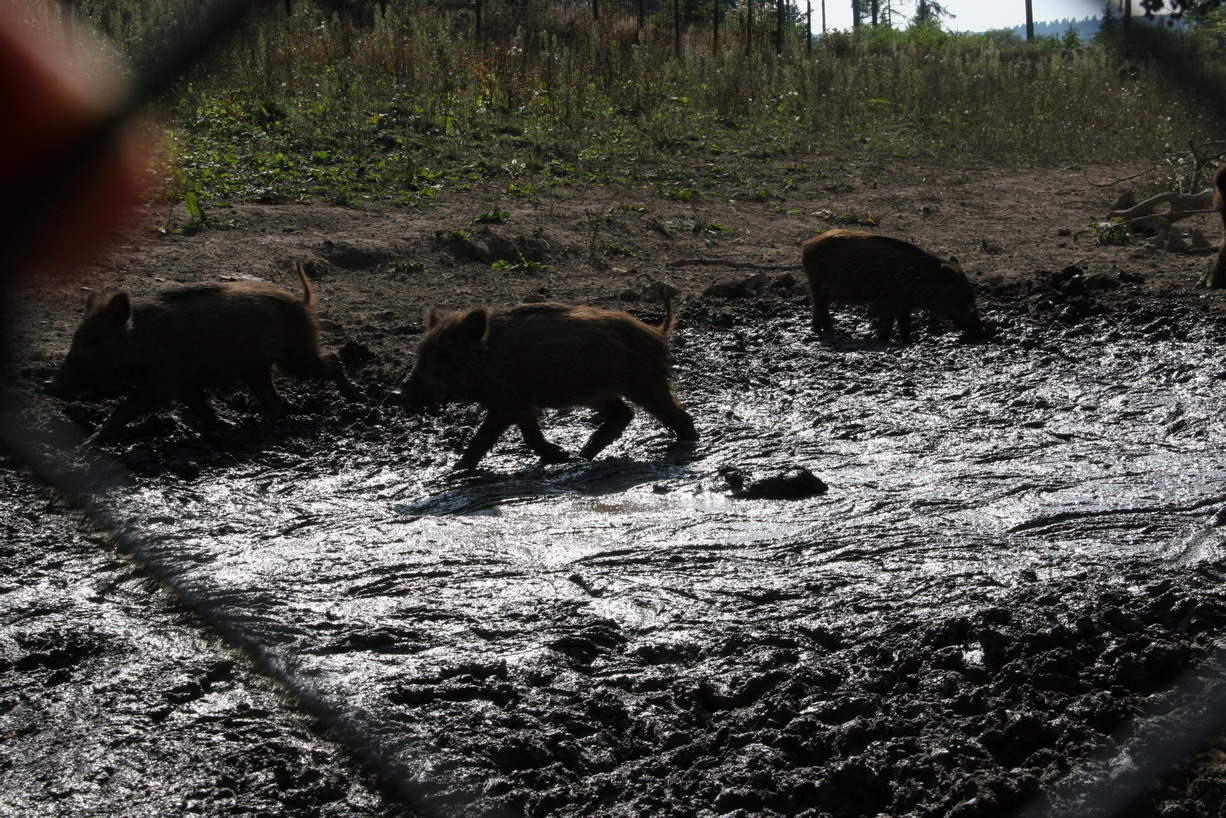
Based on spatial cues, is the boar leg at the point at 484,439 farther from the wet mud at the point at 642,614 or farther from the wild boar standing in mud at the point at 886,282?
the wild boar standing in mud at the point at 886,282

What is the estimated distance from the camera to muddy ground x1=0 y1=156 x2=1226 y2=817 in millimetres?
3287

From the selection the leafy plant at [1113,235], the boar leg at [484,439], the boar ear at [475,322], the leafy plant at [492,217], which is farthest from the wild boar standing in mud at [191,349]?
the leafy plant at [1113,235]

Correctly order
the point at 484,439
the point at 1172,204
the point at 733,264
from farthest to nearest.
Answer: the point at 1172,204, the point at 733,264, the point at 484,439

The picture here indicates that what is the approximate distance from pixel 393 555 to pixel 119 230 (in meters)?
6.59

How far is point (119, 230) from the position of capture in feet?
33.3

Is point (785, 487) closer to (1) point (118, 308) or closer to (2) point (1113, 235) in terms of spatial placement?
(1) point (118, 308)

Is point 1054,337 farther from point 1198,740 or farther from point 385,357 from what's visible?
point 1198,740

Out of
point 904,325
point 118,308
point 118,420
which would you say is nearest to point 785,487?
point 118,420

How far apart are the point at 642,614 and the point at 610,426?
107 inches

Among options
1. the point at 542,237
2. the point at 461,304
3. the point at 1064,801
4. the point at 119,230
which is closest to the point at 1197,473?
the point at 1064,801

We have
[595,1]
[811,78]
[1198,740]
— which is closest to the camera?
[1198,740]

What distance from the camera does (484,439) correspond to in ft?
21.2

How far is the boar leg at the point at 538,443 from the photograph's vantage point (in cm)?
665

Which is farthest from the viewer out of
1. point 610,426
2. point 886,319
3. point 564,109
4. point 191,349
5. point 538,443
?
point 564,109
